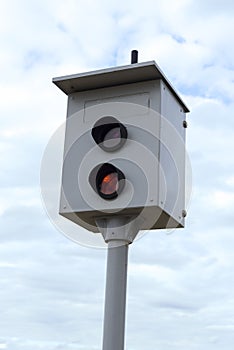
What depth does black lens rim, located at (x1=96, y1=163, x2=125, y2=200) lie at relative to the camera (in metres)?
3.12

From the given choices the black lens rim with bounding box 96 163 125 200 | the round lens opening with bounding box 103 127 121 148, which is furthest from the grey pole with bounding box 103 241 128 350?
the round lens opening with bounding box 103 127 121 148

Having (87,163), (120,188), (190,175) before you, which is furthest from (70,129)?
(190,175)

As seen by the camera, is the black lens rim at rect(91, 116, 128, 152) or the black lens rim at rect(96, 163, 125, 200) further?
the black lens rim at rect(91, 116, 128, 152)

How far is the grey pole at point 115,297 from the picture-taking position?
Answer: 10.0 ft

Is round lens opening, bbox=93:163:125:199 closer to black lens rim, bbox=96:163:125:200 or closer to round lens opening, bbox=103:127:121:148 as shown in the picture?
black lens rim, bbox=96:163:125:200

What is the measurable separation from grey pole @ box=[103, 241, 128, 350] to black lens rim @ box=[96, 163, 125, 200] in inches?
10.3

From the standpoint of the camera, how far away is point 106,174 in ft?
10.4

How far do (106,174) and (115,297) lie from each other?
62 cm

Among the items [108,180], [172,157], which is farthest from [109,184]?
[172,157]

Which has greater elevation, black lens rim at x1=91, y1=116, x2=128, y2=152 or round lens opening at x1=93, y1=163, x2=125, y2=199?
black lens rim at x1=91, y1=116, x2=128, y2=152

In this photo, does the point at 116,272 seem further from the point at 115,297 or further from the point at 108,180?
the point at 108,180

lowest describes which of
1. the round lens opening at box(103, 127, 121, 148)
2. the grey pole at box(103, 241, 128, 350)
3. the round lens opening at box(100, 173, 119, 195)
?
the grey pole at box(103, 241, 128, 350)

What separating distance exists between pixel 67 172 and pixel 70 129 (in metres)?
0.25

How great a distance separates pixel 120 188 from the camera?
10.2ft
